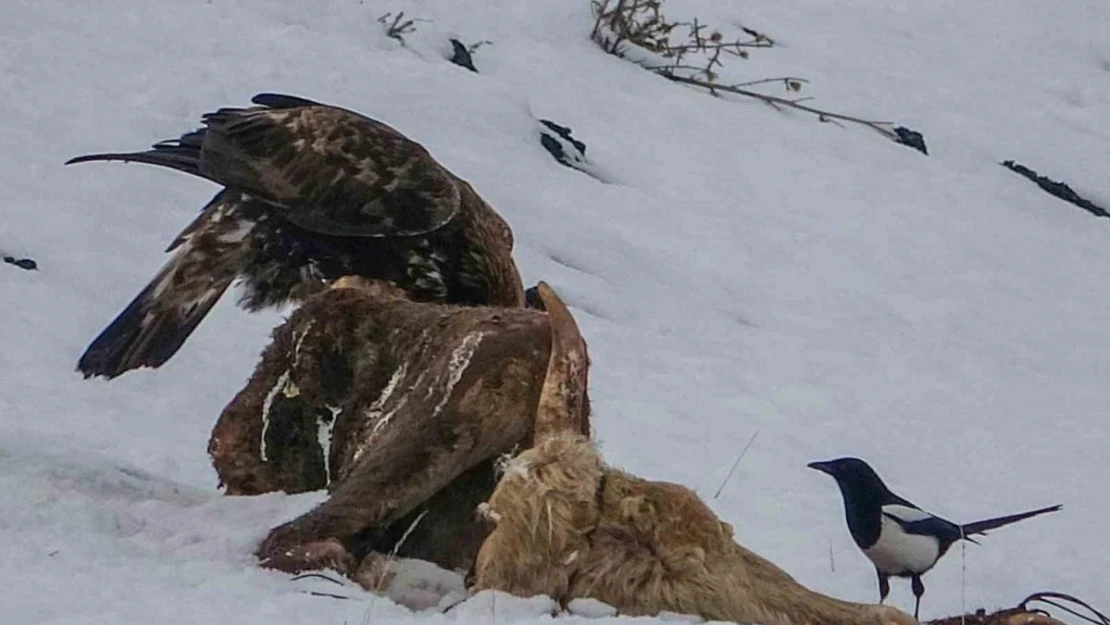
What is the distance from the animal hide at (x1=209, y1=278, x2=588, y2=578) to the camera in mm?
3730

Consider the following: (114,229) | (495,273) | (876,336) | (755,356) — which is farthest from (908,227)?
(495,273)

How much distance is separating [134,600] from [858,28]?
13797 millimetres

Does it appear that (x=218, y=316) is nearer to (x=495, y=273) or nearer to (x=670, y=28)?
(x=495, y=273)

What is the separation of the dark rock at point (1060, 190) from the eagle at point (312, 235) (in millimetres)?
8287

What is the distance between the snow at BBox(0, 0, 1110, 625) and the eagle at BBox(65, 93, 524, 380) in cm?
53

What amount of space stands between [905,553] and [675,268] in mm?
3937

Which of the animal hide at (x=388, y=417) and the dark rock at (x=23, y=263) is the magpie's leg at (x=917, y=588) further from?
the dark rock at (x=23, y=263)

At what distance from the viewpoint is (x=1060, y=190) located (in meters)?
13.7

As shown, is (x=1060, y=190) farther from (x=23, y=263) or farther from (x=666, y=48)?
(x=23, y=263)

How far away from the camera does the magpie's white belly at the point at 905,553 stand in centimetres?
661

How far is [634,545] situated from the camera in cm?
312

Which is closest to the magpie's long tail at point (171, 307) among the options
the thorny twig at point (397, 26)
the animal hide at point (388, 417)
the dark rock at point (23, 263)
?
the animal hide at point (388, 417)

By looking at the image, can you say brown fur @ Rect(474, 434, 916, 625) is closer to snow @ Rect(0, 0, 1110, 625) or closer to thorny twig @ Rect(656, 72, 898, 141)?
snow @ Rect(0, 0, 1110, 625)

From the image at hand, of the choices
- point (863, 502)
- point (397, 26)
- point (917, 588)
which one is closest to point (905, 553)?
point (917, 588)
